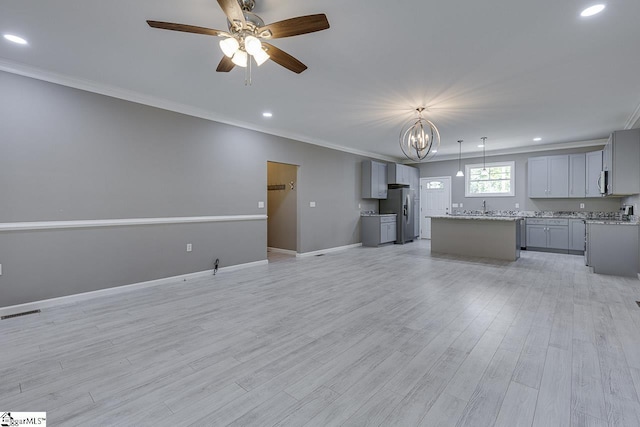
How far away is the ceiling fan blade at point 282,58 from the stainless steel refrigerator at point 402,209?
635 centimetres

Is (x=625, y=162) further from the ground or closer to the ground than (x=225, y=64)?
closer to the ground

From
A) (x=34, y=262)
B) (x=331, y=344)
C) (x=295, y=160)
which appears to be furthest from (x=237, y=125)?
(x=331, y=344)

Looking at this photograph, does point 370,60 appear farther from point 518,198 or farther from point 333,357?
point 518,198

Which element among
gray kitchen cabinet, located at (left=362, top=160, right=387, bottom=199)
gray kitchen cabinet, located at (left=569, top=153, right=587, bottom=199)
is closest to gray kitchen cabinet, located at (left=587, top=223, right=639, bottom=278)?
gray kitchen cabinet, located at (left=569, top=153, right=587, bottom=199)

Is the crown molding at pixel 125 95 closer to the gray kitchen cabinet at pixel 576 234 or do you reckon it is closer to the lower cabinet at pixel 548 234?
the lower cabinet at pixel 548 234

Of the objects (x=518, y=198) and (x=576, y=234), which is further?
(x=518, y=198)

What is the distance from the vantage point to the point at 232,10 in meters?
1.99

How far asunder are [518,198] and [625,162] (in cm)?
293

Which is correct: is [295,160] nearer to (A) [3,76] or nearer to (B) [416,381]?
Result: (A) [3,76]

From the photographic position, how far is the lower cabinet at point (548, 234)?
6801 mm

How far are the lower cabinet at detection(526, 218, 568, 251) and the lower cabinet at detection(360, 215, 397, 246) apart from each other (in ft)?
11.0

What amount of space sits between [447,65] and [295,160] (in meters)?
3.70

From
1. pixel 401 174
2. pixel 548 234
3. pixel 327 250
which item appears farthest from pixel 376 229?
pixel 548 234

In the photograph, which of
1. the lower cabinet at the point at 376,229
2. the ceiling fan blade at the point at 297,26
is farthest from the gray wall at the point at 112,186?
the lower cabinet at the point at 376,229
